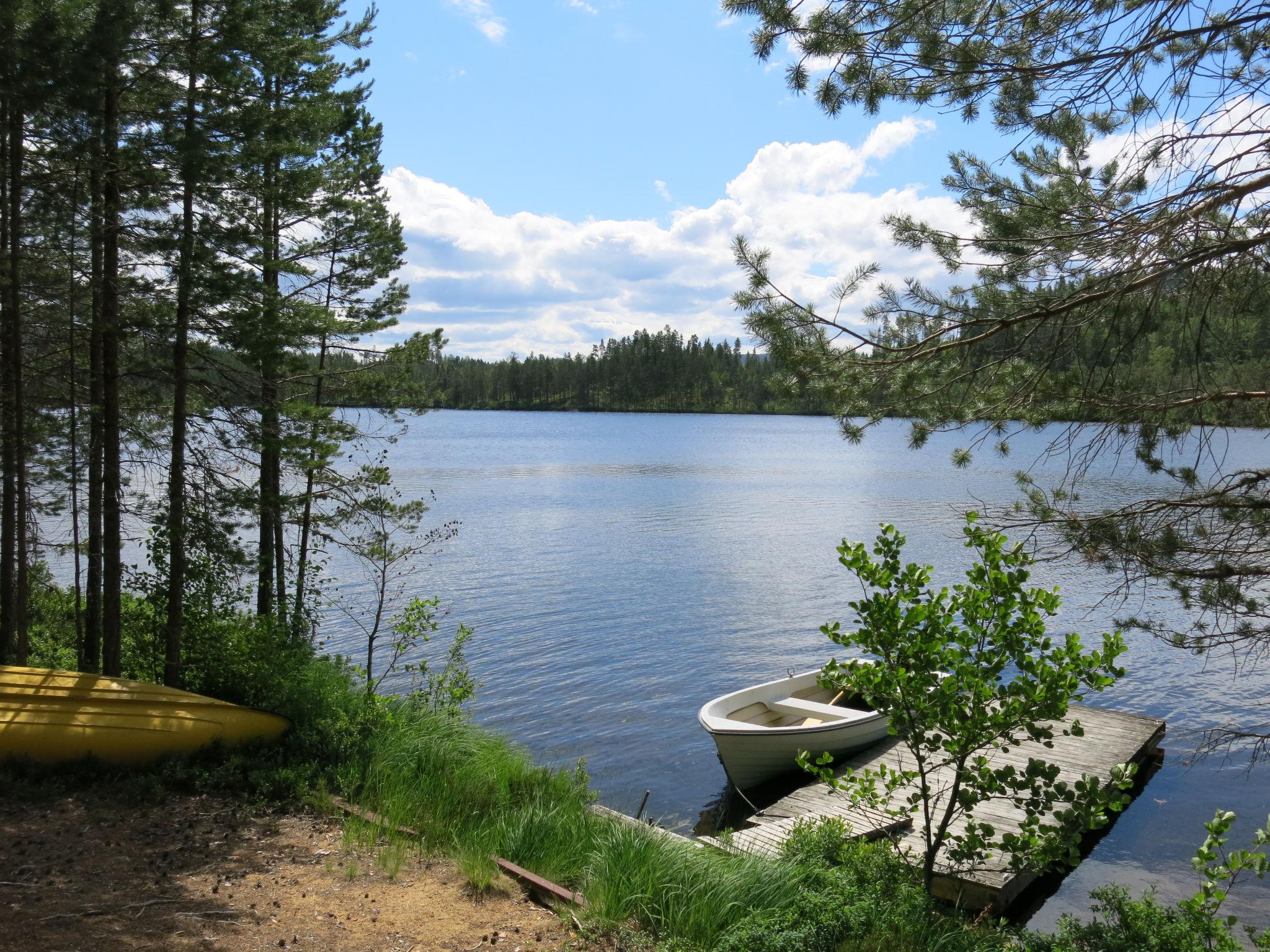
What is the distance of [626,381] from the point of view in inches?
5305

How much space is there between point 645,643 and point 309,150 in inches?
439

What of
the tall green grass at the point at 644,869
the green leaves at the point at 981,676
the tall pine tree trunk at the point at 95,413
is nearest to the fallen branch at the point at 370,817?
the tall green grass at the point at 644,869

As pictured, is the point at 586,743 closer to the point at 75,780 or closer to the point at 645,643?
the point at 645,643

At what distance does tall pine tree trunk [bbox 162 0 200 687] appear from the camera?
844 centimetres

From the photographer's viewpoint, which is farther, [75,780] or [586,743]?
[586,743]

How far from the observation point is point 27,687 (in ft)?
24.8

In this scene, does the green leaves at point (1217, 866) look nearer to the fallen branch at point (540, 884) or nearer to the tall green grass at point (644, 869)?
the tall green grass at point (644, 869)

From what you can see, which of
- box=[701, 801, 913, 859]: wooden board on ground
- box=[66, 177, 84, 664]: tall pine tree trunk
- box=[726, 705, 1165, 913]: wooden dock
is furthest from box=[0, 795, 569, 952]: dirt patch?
box=[66, 177, 84, 664]: tall pine tree trunk

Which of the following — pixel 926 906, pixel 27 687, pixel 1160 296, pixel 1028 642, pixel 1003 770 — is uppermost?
pixel 1160 296

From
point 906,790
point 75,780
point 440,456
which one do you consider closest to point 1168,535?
point 906,790

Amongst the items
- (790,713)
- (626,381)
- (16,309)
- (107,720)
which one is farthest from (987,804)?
(626,381)

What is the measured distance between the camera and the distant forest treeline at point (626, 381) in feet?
430

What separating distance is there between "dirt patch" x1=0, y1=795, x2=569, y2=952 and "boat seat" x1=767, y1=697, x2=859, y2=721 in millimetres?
6757

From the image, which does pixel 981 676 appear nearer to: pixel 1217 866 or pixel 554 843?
pixel 1217 866
